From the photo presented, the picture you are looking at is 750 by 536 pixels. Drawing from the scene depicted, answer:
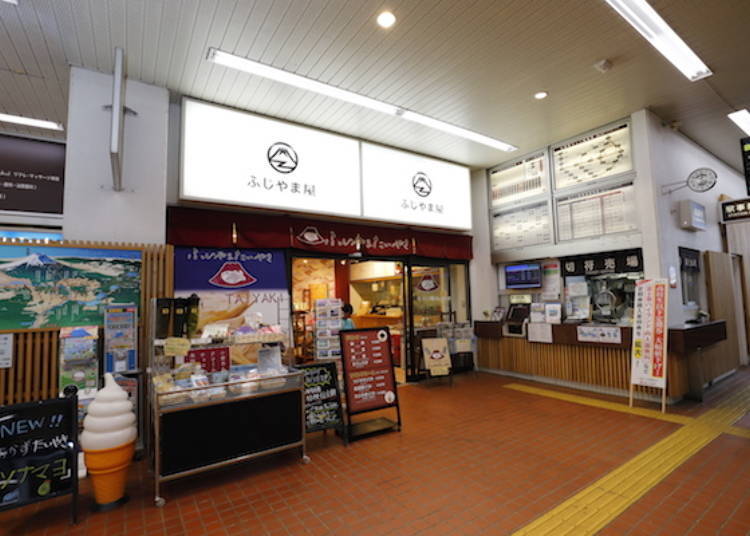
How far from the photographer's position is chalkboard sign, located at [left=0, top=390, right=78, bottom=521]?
272 centimetres

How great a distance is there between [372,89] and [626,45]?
2.81 m

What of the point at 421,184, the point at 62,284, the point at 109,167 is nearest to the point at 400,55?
the point at 421,184

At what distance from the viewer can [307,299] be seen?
834 centimetres

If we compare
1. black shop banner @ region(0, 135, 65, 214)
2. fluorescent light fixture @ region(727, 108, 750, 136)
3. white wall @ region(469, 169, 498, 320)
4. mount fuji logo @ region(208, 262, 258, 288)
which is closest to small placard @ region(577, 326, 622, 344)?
white wall @ region(469, 169, 498, 320)

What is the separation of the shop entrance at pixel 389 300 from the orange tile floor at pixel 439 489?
227 centimetres

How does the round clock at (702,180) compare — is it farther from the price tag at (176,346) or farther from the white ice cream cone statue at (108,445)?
the white ice cream cone statue at (108,445)

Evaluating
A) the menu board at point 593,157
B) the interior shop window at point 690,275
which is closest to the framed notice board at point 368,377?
the menu board at point 593,157

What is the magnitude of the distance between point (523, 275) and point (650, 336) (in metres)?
2.46

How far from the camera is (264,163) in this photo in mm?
5336

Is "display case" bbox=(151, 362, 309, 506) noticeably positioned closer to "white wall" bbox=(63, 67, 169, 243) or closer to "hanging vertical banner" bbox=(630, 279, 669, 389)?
"white wall" bbox=(63, 67, 169, 243)

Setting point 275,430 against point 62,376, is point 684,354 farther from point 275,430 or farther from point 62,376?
point 62,376

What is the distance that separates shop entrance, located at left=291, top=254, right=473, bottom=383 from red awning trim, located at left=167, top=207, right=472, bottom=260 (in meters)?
0.25

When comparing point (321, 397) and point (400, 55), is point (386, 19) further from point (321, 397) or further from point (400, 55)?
point (321, 397)

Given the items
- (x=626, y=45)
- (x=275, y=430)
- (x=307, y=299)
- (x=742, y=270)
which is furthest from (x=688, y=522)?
(x=742, y=270)
